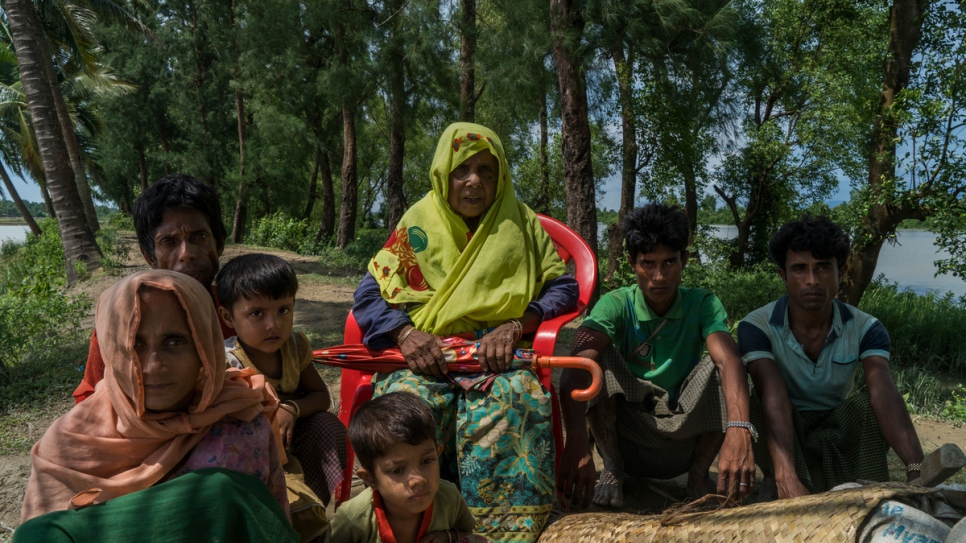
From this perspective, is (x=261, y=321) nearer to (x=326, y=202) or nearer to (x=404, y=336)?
(x=404, y=336)

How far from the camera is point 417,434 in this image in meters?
1.88

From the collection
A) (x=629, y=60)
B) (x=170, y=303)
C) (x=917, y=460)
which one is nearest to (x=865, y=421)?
(x=917, y=460)

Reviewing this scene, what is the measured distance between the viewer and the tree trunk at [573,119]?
646 cm

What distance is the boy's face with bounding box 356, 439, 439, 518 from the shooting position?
1.86 meters

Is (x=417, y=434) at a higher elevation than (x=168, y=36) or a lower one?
lower

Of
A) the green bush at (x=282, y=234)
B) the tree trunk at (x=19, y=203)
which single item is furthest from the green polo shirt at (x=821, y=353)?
the tree trunk at (x=19, y=203)

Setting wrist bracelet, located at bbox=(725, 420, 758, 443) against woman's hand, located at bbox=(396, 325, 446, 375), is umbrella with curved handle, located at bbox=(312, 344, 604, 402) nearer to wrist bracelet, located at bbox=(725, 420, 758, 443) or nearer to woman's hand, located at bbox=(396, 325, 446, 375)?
woman's hand, located at bbox=(396, 325, 446, 375)

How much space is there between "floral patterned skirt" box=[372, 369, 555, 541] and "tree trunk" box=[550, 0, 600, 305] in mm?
4353

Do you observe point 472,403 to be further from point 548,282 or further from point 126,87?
point 126,87

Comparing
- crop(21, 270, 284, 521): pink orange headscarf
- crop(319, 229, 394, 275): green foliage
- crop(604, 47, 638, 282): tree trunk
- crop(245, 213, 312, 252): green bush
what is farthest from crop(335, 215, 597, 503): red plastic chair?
crop(245, 213, 312, 252): green bush

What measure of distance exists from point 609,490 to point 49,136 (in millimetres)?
A: 8135

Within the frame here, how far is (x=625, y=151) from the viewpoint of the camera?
10.1 m

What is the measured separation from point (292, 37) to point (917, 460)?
554 inches

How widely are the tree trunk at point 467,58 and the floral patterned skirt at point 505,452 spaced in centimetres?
910
